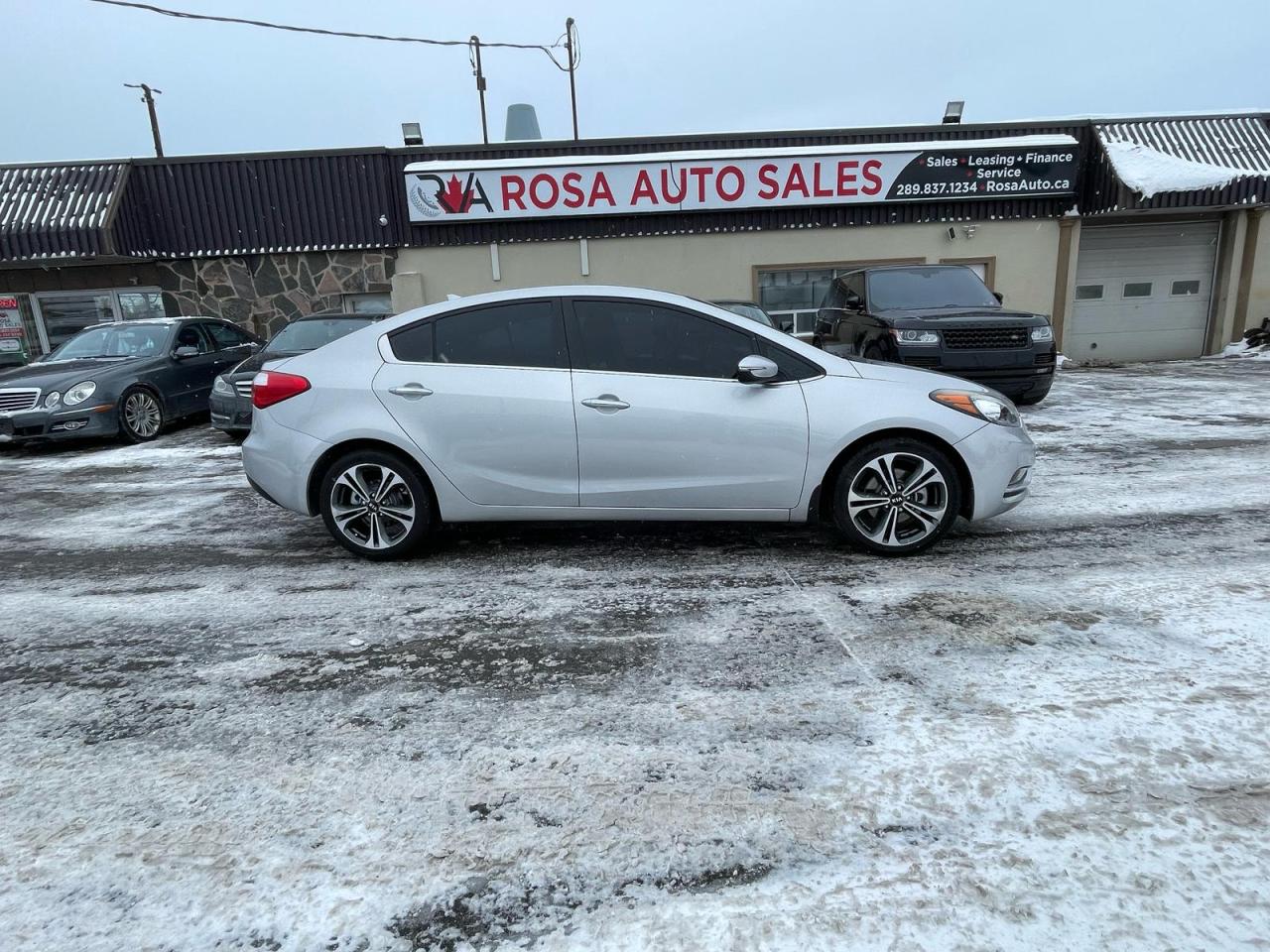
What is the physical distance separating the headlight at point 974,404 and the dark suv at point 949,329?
11.5 feet

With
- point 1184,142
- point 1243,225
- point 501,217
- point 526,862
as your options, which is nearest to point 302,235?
point 501,217

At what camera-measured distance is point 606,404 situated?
4227 millimetres

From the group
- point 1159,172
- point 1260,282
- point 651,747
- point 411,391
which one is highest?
point 1159,172

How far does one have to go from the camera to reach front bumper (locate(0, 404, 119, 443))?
8.64m

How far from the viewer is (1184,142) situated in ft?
48.1

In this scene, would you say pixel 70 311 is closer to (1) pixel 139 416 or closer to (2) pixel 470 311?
(1) pixel 139 416

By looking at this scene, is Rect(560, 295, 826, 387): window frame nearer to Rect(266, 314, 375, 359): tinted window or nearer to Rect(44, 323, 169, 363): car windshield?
Rect(266, 314, 375, 359): tinted window

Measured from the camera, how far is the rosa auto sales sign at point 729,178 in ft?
→ 45.9

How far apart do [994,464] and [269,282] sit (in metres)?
14.6

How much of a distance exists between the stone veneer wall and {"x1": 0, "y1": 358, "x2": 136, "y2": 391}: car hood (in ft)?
18.3

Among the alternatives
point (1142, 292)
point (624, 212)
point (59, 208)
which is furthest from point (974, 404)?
point (59, 208)

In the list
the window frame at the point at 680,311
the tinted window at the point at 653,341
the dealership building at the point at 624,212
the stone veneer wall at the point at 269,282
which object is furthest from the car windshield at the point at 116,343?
the tinted window at the point at 653,341

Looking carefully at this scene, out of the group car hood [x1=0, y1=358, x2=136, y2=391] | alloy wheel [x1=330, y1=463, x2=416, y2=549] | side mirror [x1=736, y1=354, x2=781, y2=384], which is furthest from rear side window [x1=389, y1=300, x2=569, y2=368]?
car hood [x1=0, y1=358, x2=136, y2=391]

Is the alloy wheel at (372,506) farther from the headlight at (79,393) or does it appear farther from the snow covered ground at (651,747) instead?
the headlight at (79,393)
